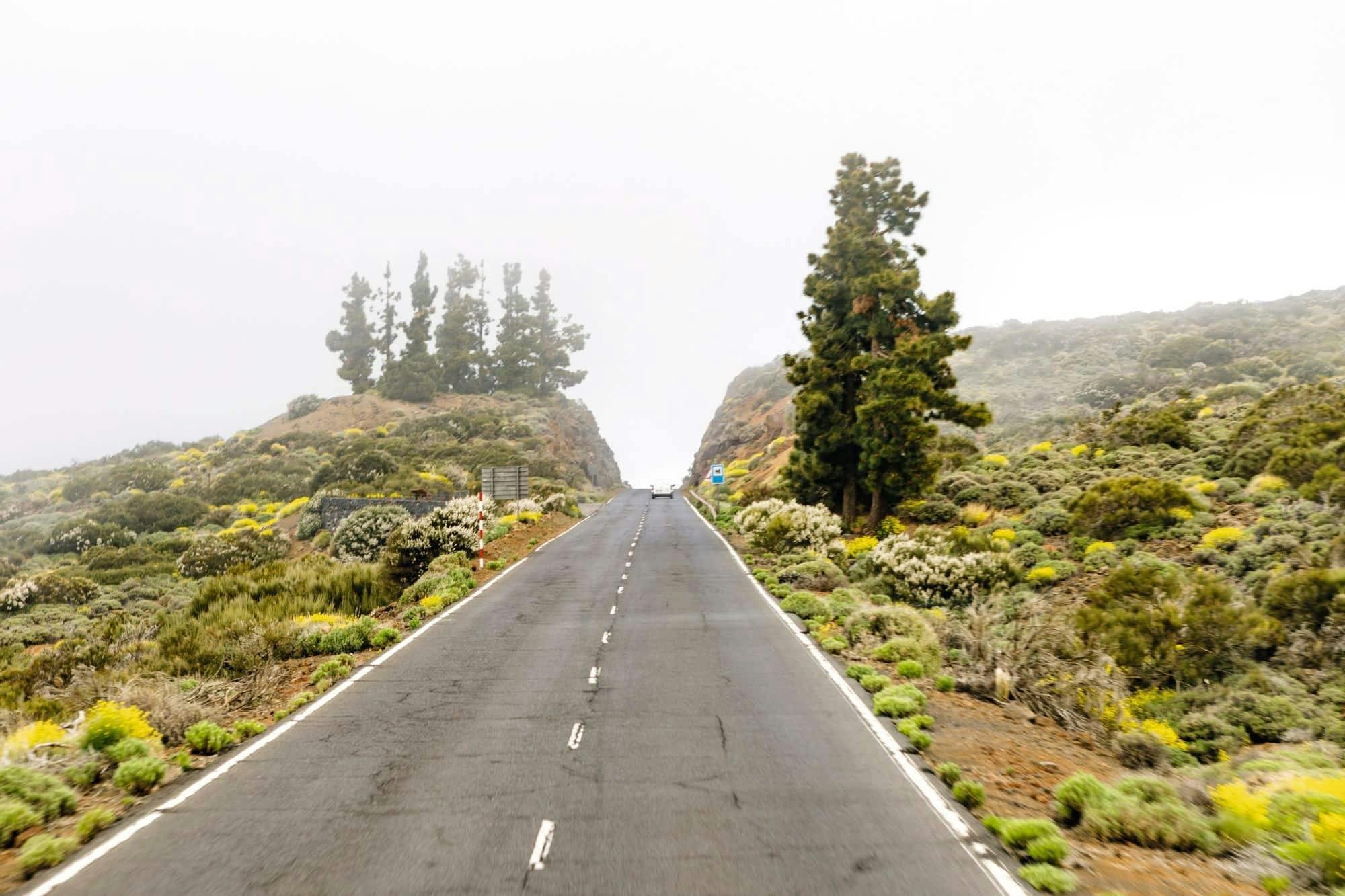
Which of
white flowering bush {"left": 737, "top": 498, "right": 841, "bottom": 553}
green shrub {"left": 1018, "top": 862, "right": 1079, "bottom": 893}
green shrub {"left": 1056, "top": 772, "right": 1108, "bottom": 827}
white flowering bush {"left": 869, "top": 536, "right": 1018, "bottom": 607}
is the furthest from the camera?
white flowering bush {"left": 737, "top": 498, "right": 841, "bottom": 553}

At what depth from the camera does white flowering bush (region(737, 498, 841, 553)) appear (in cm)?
2459

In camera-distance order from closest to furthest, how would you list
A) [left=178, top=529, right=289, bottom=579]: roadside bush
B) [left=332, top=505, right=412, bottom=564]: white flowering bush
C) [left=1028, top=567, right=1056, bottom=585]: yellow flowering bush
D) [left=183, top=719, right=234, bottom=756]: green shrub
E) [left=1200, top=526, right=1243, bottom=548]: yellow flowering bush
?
1. [left=183, top=719, right=234, bottom=756]: green shrub
2. [left=1200, top=526, right=1243, bottom=548]: yellow flowering bush
3. [left=1028, top=567, right=1056, bottom=585]: yellow flowering bush
4. [left=332, top=505, right=412, bottom=564]: white flowering bush
5. [left=178, top=529, right=289, bottom=579]: roadside bush

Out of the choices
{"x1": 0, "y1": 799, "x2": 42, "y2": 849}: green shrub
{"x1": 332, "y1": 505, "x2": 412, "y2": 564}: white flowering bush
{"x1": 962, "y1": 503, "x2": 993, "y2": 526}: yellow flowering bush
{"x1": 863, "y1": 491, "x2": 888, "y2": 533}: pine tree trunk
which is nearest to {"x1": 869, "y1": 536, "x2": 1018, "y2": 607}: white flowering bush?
{"x1": 962, "y1": 503, "x2": 993, "y2": 526}: yellow flowering bush

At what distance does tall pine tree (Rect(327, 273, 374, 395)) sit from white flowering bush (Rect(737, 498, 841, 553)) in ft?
264

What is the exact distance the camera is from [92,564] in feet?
104

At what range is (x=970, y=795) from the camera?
6.67 metres

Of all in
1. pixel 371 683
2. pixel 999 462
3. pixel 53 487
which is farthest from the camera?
pixel 53 487

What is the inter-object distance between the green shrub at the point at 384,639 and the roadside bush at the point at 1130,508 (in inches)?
663

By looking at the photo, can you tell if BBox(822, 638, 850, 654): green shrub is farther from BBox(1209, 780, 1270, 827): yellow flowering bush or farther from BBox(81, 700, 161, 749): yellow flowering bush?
BBox(81, 700, 161, 749): yellow flowering bush

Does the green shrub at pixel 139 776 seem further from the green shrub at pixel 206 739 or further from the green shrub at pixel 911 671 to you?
the green shrub at pixel 911 671

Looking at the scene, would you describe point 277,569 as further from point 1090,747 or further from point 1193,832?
point 1193,832

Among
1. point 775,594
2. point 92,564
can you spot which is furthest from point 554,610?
point 92,564

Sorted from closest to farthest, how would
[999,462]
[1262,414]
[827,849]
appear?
1. [827,849]
2. [1262,414]
3. [999,462]

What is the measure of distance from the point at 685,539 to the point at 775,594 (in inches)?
546
